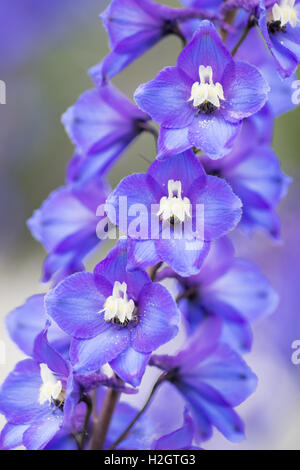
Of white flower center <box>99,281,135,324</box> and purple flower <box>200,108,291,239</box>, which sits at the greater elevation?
purple flower <box>200,108,291,239</box>

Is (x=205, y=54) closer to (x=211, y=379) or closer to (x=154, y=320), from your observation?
(x=154, y=320)

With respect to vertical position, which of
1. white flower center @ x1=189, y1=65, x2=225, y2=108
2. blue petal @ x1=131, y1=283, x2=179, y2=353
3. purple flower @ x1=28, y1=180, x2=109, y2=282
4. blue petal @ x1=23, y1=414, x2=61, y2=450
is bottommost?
blue petal @ x1=23, y1=414, x2=61, y2=450

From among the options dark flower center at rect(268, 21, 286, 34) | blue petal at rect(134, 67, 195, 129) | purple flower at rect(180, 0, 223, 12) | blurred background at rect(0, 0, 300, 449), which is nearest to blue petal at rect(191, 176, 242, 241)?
blue petal at rect(134, 67, 195, 129)

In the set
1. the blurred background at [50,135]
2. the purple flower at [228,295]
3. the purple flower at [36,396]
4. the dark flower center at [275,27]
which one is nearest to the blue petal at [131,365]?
the purple flower at [36,396]

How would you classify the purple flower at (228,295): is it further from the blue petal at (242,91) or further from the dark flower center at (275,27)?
the dark flower center at (275,27)
